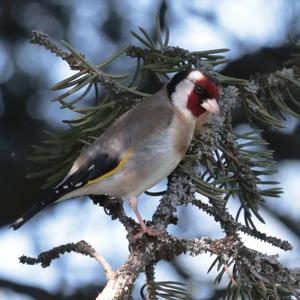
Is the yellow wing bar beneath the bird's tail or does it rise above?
above

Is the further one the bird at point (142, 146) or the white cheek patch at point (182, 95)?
the white cheek patch at point (182, 95)

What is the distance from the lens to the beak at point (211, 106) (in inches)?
73.1

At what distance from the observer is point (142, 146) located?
2.03 m

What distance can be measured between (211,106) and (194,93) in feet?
0.54

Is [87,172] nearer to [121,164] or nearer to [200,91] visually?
[121,164]

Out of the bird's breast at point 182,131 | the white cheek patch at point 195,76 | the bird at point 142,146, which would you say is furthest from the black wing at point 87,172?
the white cheek patch at point 195,76

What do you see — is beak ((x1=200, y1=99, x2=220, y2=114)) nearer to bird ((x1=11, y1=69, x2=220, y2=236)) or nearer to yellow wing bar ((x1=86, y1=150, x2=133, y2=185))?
bird ((x1=11, y1=69, x2=220, y2=236))

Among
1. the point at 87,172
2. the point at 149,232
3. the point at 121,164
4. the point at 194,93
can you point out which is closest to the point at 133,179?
the point at 121,164

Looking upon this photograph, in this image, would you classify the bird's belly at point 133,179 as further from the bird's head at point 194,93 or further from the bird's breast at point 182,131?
the bird's head at point 194,93

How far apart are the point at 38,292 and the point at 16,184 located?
1.16 feet

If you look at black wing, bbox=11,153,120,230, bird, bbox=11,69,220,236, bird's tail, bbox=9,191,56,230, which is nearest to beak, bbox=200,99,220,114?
bird, bbox=11,69,220,236

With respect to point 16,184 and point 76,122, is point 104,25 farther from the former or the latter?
point 76,122

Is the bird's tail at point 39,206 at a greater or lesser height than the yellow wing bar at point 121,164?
lesser

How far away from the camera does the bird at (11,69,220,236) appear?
6.17 feet
